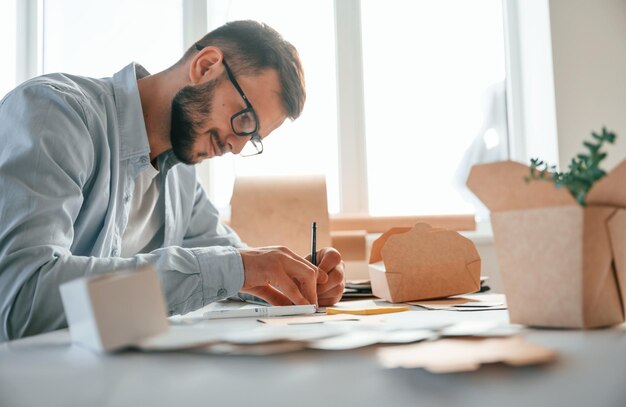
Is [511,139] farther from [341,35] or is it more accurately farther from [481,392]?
[481,392]

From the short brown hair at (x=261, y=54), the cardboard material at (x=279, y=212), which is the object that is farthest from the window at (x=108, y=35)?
the short brown hair at (x=261, y=54)

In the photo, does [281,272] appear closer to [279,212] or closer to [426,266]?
[426,266]

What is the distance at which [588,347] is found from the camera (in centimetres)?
45

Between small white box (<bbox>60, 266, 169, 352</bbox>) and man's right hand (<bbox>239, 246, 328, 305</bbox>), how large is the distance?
48cm

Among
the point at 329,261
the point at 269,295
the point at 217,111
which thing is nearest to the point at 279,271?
the point at 269,295

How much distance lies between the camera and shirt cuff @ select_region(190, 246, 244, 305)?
0.93 meters

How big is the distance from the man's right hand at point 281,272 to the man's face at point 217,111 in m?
0.39

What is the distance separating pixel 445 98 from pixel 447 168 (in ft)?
0.98

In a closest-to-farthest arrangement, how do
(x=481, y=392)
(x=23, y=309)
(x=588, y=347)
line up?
(x=481, y=392) < (x=588, y=347) < (x=23, y=309)

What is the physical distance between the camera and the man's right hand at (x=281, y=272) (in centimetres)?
96

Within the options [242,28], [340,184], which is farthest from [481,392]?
[340,184]

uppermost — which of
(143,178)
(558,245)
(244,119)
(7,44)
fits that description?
(7,44)

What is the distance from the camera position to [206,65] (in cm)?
129

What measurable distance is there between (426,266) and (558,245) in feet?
1.92
